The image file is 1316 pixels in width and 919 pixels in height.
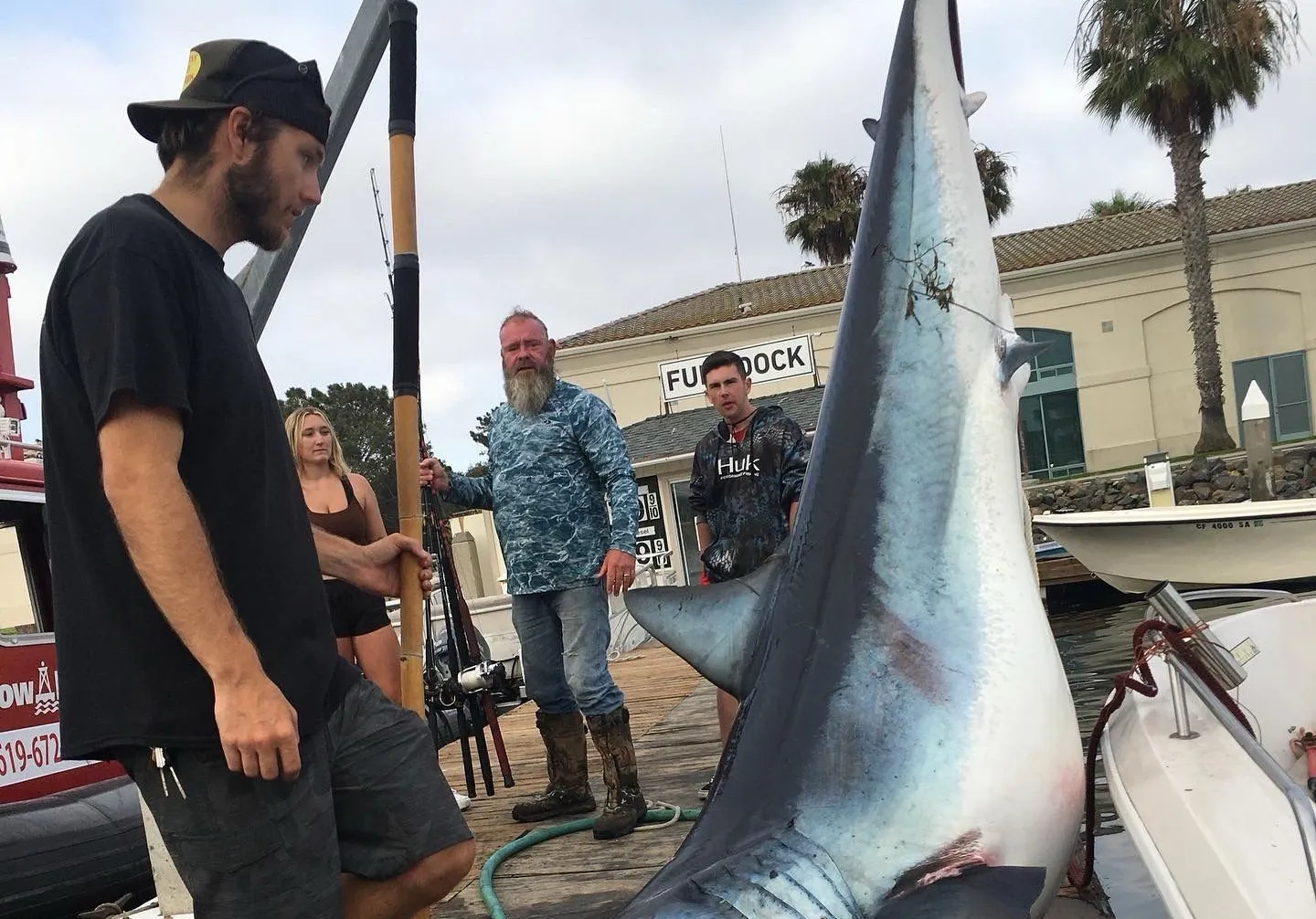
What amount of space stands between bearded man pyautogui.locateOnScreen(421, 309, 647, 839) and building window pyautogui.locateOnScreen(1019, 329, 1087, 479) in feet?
64.2

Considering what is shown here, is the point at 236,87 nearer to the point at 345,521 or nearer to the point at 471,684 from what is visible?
the point at 345,521

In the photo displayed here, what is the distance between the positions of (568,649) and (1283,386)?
22.5m

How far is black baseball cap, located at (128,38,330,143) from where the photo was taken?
1626 millimetres

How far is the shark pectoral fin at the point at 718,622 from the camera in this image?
1.95 metres

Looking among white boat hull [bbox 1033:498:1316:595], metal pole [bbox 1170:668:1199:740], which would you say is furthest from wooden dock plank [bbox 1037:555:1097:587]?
metal pole [bbox 1170:668:1199:740]

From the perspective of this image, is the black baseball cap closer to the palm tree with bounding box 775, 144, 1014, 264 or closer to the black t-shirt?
the black t-shirt

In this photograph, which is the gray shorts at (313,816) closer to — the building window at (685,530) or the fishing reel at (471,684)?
the fishing reel at (471,684)

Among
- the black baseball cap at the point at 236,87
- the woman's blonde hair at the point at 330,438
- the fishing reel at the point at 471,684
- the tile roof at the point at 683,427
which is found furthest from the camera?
the tile roof at the point at 683,427

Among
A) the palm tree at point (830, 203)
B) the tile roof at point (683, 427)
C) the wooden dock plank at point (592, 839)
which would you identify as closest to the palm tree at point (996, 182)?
the palm tree at point (830, 203)

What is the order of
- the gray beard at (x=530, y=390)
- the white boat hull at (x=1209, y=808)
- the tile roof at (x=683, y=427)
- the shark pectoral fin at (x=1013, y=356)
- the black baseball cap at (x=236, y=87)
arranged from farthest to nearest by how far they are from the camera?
the tile roof at (x=683, y=427) < the gray beard at (x=530, y=390) < the shark pectoral fin at (x=1013, y=356) < the white boat hull at (x=1209, y=808) < the black baseball cap at (x=236, y=87)

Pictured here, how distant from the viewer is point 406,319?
93.7 inches

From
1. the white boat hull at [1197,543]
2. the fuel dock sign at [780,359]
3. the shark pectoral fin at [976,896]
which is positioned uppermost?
the fuel dock sign at [780,359]

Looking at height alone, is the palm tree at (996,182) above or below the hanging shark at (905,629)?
above

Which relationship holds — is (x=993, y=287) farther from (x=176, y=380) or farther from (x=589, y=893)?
(x=589, y=893)
